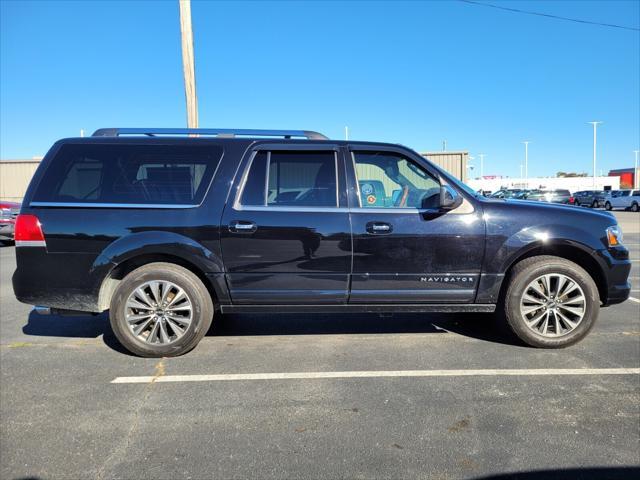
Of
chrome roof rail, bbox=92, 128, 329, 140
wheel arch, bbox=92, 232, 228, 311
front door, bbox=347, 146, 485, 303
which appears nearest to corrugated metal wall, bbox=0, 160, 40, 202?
chrome roof rail, bbox=92, 128, 329, 140

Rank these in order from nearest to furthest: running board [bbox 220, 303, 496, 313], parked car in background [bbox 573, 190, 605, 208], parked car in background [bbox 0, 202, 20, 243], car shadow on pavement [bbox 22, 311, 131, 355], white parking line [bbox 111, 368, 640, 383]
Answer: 1. white parking line [bbox 111, 368, 640, 383]
2. running board [bbox 220, 303, 496, 313]
3. car shadow on pavement [bbox 22, 311, 131, 355]
4. parked car in background [bbox 0, 202, 20, 243]
5. parked car in background [bbox 573, 190, 605, 208]

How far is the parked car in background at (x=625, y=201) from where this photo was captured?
118 feet

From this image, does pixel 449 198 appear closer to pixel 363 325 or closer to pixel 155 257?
pixel 363 325

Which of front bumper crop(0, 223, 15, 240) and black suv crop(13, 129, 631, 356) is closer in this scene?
black suv crop(13, 129, 631, 356)

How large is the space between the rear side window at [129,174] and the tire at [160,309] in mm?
665

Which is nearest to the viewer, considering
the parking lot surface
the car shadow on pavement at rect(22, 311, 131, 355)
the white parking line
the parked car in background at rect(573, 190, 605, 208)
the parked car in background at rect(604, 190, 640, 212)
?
the parking lot surface

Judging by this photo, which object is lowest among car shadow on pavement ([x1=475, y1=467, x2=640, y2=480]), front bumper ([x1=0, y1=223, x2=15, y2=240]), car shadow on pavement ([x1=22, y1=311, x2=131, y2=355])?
car shadow on pavement ([x1=475, y1=467, x2=640, y2=480])

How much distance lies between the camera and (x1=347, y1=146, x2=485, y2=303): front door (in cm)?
405

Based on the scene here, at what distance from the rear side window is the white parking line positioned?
1498 millimetres

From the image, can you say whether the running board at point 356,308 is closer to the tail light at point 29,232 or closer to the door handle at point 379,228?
the door handle at point 379,228

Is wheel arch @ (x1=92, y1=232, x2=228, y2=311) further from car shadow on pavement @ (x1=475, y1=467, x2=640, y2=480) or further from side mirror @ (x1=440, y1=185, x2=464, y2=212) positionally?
car shadow on pavement @ (x1=475, y1=467, x2=640, y2=480)

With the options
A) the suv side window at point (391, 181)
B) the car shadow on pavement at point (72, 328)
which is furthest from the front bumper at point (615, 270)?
the car shadow on pavement at point (72, 328)

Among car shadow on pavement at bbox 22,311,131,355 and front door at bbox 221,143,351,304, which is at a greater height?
front door at bbox 221,143,351,304

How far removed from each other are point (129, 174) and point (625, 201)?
4261 centimetres
